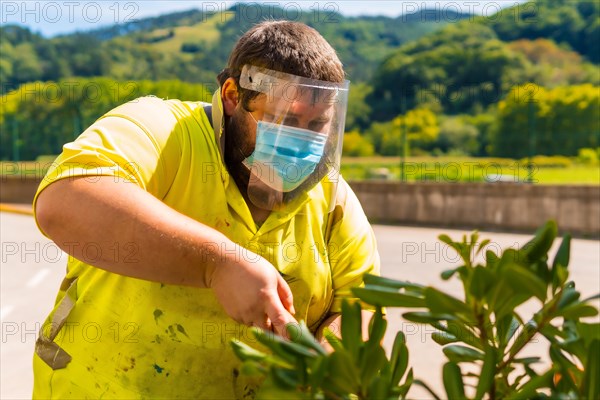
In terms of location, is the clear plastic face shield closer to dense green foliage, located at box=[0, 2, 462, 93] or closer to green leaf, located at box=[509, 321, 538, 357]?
green leaf, located at box=[509, 321, 538, 357]

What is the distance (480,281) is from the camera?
0.98 metres

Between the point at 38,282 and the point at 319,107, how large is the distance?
8.73 m

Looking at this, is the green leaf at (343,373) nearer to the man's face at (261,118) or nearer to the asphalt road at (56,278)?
the man's face at (261,118)

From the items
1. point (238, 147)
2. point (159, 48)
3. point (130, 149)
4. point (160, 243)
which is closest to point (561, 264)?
point (160, 243)

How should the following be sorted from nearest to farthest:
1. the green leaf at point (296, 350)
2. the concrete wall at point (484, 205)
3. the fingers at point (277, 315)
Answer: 1. the green leaf at point (296, 350)
2. the fingers at point (277, 315)
3. the concrete wall at point (484, 205)

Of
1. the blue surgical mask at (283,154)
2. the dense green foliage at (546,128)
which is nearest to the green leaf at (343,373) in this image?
the blue surgical mask at (283,154)

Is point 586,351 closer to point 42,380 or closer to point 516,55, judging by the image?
point 42,380

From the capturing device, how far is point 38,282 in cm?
1010

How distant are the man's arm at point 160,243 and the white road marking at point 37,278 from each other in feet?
28.9

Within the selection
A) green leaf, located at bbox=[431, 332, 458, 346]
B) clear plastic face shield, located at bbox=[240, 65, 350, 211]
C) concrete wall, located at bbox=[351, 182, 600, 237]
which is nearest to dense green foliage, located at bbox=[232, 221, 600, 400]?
green leaf, located at bbox=[431, 332, 458, 346]

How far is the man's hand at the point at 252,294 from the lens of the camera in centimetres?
143

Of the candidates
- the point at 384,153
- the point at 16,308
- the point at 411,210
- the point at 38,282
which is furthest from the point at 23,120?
the point at 16,308

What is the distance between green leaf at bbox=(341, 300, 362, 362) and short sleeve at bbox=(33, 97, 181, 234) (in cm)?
65

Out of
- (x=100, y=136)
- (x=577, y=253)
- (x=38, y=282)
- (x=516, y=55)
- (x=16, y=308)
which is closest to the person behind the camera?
(x=100, y=136)
